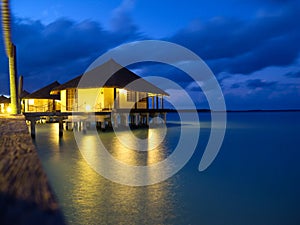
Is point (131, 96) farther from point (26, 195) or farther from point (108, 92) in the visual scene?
point (26, 195)

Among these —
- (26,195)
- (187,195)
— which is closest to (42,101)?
(187,195)

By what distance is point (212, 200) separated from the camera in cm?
632

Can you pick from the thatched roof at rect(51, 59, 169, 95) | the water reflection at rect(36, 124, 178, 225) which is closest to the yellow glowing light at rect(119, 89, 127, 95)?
the thatched roof at rect(51, 59, 169, 95)

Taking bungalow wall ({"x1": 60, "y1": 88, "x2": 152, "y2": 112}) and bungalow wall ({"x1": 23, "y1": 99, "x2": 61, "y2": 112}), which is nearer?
bungalow wall ({"x1": 60, "y1": 88, "x2": 152, "y2": 112})

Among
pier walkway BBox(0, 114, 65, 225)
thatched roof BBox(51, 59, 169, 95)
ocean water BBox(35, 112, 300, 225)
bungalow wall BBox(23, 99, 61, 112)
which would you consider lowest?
ocean water BBox(35, 112, 300, 225)

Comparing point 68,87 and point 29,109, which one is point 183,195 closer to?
point 68,87

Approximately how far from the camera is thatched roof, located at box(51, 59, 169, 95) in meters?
20.7

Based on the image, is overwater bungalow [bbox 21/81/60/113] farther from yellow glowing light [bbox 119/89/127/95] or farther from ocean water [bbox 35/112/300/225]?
ocean water [bbox 35/112/300/225]

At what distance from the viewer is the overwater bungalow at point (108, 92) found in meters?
20.5

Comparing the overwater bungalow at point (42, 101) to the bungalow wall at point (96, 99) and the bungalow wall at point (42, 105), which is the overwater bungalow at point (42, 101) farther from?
the bungalow wall at point (96, 99)

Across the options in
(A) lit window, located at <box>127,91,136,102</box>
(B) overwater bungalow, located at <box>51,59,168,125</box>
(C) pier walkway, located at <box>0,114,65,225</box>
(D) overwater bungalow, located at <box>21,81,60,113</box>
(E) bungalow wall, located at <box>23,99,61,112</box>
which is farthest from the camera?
(E) bungalow wall, located at <box>23,99,61,112</box>

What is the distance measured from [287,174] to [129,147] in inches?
301

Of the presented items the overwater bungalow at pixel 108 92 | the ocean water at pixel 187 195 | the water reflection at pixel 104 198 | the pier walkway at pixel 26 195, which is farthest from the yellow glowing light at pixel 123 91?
the pier walkway at pixel 26 195

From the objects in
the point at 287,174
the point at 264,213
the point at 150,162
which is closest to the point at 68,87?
the point at 150,162
